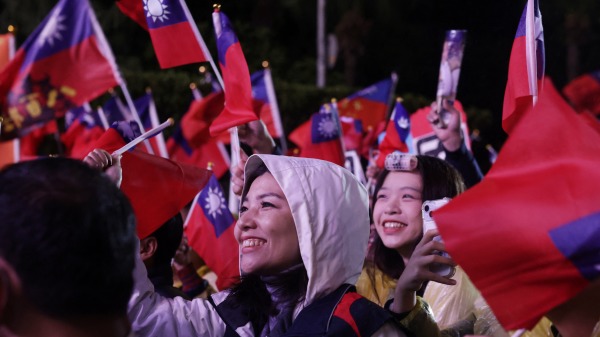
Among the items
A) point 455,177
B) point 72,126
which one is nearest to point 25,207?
point 455,177

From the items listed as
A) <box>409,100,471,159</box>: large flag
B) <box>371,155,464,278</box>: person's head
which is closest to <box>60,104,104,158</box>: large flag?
<box>409,100,471,159</box>: large flag

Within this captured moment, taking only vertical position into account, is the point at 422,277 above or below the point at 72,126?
above

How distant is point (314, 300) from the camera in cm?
286

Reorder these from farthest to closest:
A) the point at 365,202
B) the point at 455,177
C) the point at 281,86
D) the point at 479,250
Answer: the point at 281,86
the point at 455,177
the point at 365,202
the point at 479,250

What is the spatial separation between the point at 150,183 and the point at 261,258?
0.91m

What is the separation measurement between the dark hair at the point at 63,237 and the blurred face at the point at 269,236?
133 cm

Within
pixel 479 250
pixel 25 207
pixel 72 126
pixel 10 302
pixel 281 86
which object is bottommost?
pixel 281 86

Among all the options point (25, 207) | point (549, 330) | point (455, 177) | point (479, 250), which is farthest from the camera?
point (455, 177)

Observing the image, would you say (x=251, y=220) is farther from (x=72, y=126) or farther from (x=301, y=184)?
(x=72, y=126)

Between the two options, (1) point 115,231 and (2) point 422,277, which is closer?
(1) point 115,231

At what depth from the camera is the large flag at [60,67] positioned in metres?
7.18

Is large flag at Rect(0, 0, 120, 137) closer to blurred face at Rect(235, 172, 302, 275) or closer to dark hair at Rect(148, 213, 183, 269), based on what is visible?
dark hair at Rect(148, 213, 183, 269)

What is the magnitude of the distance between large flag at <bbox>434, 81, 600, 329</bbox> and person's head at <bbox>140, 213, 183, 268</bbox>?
1945 millimetres

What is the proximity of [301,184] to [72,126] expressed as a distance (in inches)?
274
